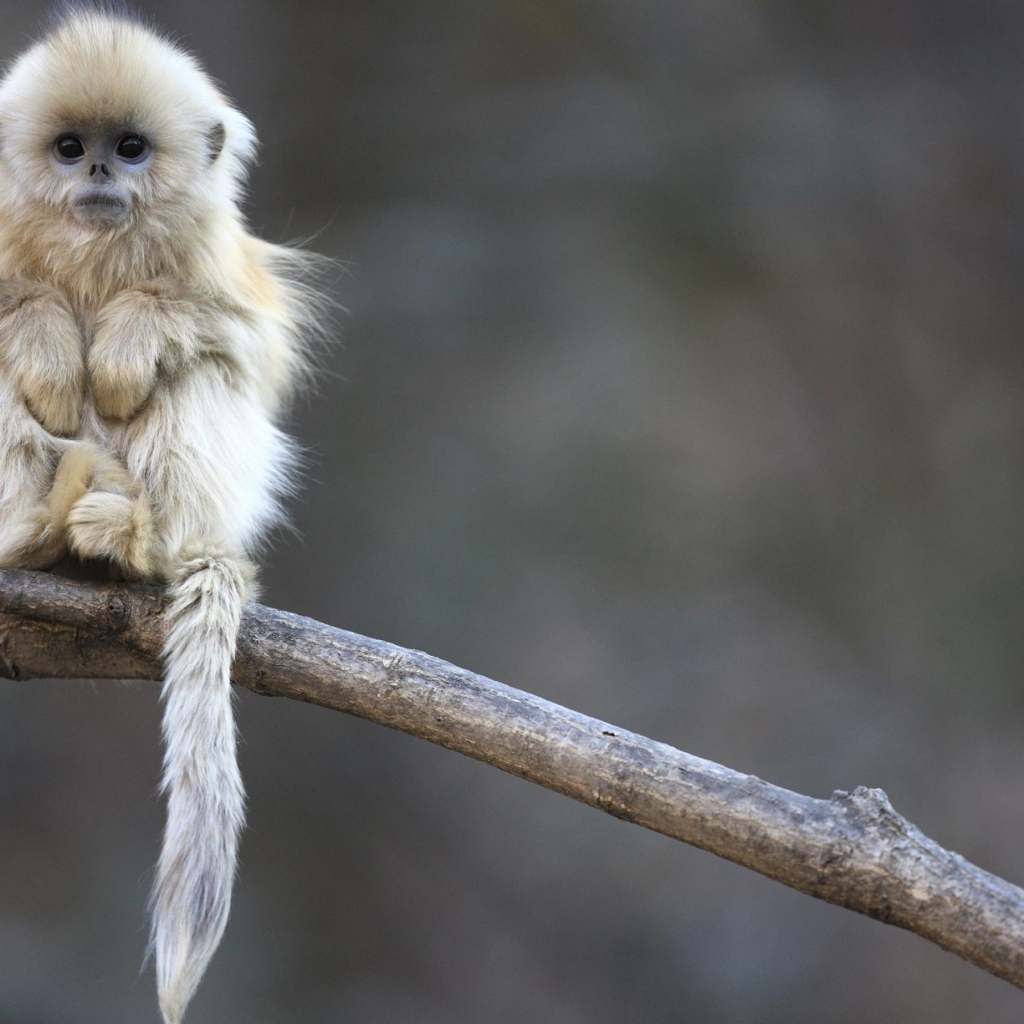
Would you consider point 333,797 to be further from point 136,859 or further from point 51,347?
point 51,347

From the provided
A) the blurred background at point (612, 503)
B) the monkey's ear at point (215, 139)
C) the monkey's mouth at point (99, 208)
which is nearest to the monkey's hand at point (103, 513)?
the monkey's mouth at point (99, 208)

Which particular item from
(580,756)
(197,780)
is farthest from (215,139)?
(580,756)

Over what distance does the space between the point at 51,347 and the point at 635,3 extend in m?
4.55

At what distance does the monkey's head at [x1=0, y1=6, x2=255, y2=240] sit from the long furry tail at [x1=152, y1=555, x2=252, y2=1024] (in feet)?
2.78

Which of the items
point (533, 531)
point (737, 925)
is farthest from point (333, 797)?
point (737, 925)

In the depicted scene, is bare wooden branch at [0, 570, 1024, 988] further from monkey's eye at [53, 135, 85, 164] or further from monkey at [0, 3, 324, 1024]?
monkey's eye at [53, 135, 85, 164]

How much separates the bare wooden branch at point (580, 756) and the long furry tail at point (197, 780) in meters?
0.07

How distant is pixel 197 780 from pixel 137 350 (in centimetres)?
95

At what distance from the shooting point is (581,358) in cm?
585

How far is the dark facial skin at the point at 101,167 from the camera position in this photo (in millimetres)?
2682

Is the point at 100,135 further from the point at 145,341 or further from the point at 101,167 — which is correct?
the point at 145,341

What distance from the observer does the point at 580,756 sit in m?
2.20

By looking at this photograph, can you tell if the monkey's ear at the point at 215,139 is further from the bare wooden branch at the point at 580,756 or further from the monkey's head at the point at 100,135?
the bare wooden branch at the point at 580,756

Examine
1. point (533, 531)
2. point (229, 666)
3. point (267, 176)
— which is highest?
point (267, 176)
